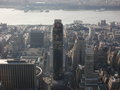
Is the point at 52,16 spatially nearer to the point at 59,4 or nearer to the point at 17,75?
the point at 59,4

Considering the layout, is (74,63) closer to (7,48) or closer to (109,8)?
(7,48)

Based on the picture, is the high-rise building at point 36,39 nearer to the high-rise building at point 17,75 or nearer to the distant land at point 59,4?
the high-rise building at point 17,75

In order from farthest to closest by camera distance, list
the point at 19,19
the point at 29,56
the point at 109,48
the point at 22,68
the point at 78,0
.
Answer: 1. the point at 78,0
2. the point at 19,19
3. the point at 109,48
4. the point at 29,56
5. the point at 22,68

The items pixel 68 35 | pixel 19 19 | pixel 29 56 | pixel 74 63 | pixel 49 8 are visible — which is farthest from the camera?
pixel 49 8

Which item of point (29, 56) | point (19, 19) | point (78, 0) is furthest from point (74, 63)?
point (78, 0)

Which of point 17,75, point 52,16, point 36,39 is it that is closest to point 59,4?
point 52,16

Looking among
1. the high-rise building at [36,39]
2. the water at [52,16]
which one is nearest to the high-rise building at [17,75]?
the high-rise building at [36,39]
